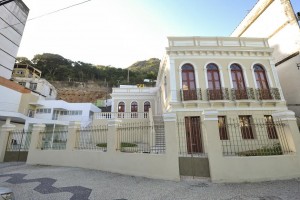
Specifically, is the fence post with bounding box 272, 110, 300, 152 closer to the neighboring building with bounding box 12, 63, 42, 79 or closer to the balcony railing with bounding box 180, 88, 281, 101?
the balcony railing with bounding box 180, 88, 281, 101

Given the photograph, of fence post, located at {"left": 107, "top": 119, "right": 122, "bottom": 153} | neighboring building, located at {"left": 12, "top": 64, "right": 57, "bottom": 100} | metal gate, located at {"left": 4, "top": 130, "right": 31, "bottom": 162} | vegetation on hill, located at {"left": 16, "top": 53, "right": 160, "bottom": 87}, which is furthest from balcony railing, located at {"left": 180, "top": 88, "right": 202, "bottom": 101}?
vegetation on hill, located at {"left": 16, "top": 53, "right": 160, "bottom": 87}

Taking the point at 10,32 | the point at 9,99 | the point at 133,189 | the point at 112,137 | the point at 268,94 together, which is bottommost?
the point at 133,189

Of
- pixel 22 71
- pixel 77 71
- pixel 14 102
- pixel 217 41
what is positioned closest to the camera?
pixel 217 41

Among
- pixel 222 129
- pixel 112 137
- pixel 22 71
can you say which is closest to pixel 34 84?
pixel 22 71

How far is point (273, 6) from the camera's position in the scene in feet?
48.7

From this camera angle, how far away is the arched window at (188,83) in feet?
38.3

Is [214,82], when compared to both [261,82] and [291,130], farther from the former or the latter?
[291,130]

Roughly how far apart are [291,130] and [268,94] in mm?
6564

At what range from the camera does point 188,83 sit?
1228cm

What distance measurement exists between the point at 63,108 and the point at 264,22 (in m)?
28.2

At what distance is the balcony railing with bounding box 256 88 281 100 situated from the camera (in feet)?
38.7

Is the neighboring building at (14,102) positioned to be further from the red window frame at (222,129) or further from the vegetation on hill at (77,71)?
the red window frame at (222,129)

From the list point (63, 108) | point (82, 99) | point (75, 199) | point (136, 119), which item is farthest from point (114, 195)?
point (82, 99)

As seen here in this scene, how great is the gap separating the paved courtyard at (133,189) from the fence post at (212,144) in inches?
21.0
